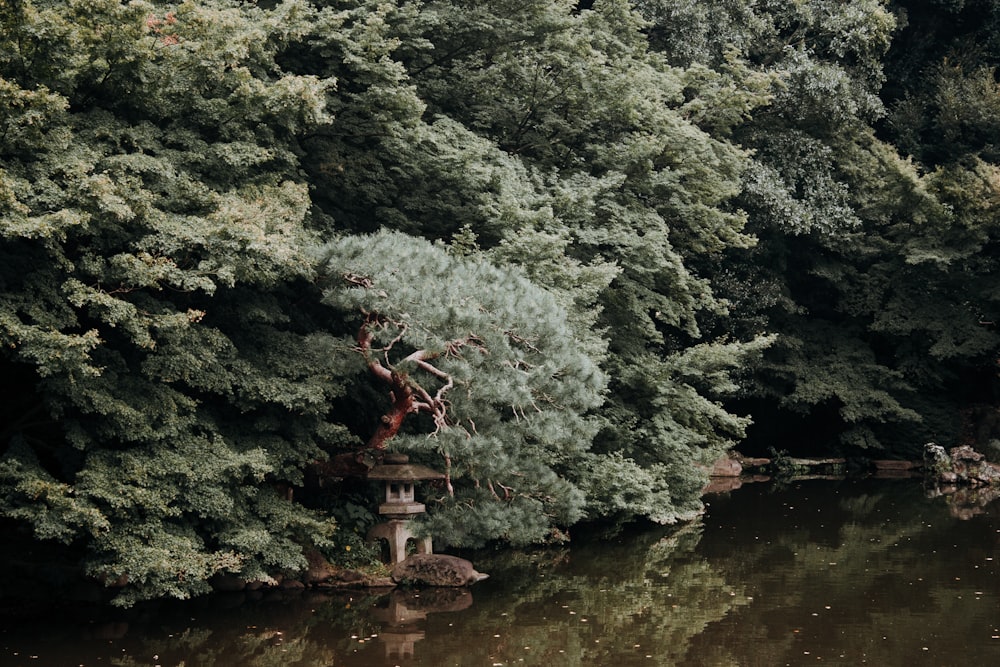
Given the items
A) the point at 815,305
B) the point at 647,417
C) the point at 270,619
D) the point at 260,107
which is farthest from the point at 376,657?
the point at 815,305

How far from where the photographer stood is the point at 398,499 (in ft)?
36.9

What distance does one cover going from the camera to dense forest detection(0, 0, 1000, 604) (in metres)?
9.25

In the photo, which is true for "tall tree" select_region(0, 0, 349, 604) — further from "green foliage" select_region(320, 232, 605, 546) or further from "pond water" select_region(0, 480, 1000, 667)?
"green foliage" select_region(320, 232, 605, 546)

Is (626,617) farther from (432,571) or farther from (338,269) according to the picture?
(338,269)

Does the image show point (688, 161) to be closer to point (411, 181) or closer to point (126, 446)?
point (411, 181)

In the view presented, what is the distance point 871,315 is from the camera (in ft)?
75.7

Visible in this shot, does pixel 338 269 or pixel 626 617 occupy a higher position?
pixel 338 269

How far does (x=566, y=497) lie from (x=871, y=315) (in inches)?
550

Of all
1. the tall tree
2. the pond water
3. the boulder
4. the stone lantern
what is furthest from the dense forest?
the pond water

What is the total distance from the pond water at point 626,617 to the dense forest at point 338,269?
19.9 inches

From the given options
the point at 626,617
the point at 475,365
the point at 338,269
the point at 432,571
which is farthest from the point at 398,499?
the point at 626,617

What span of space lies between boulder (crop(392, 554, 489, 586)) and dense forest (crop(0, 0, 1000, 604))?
33cm

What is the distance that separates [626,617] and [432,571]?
7.40 ft

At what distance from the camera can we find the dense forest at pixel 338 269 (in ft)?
30.3
